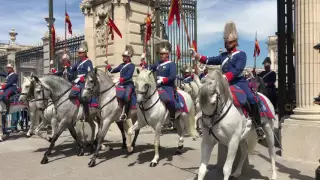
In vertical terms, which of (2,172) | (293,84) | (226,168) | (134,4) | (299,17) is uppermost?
(134,4)

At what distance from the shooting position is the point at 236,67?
5168 mm

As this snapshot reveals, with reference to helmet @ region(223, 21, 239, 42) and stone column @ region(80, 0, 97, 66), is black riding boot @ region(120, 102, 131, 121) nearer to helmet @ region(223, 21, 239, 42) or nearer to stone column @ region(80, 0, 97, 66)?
helmet @ region(223, 21, 239, 42)

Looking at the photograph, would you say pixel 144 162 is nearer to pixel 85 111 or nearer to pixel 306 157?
pixel 85 111

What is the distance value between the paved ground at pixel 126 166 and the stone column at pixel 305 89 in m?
0.36

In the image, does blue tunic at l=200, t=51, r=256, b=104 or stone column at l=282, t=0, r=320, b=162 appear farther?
stone column at l=282, t=0, r=320, b=162

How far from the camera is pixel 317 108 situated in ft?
23.3

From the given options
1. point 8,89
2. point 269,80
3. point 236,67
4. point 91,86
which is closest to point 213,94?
point 236,67

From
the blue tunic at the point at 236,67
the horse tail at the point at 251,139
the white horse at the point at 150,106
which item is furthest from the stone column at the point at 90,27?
the horse tail at the point at 251,139

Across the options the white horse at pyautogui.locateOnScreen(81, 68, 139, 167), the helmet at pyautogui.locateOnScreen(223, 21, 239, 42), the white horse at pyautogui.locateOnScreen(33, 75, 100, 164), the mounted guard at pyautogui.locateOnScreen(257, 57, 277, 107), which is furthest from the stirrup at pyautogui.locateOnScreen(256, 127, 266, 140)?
the mounted guard at pyautogui.locateOnScreen(257, 57, 277, 107)

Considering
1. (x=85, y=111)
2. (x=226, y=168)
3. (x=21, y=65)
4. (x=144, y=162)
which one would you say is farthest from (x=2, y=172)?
(x=21, y=65)

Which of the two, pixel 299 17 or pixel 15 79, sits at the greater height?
pixel 299 17

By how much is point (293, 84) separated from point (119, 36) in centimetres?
606

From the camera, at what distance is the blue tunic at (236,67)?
5156mm

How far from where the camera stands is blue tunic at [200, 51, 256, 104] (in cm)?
516
